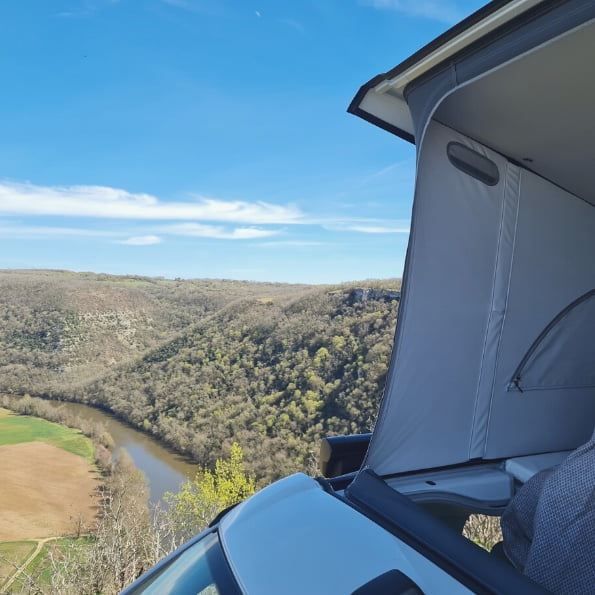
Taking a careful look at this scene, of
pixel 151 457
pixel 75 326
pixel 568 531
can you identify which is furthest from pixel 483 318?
pixel 75 326

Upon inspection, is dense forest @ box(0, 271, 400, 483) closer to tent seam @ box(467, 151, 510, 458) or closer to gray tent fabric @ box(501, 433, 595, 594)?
tent seam @ box(467, 151, 510, 458)

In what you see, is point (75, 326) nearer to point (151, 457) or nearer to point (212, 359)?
point (212, 359)

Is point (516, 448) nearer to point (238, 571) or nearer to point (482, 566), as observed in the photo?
point (482, 566)

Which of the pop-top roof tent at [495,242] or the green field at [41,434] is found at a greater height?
the pop-top roof tent at [495,242]

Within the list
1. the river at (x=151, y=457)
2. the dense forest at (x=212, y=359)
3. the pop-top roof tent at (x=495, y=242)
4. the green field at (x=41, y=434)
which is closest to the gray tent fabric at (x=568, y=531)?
the pop-top roof tent at (x=495, y=242)

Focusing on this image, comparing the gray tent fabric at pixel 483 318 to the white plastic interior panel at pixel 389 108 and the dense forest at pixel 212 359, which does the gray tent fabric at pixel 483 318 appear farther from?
the dense forest at pixel 212 359

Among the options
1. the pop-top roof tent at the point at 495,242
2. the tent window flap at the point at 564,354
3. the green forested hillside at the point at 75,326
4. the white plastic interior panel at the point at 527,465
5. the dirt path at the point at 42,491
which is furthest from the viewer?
the green forested hillside at the point at 75,326

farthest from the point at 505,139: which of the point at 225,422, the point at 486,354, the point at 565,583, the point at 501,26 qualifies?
the point at 225,422
